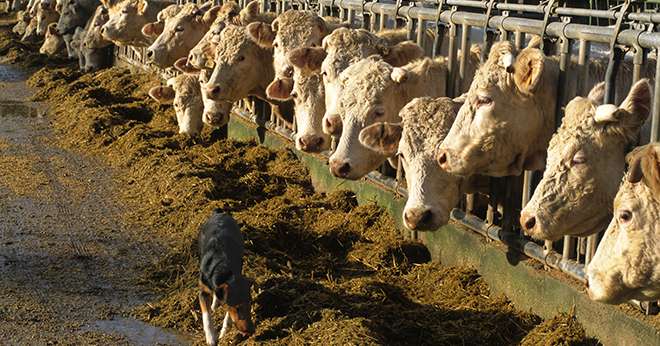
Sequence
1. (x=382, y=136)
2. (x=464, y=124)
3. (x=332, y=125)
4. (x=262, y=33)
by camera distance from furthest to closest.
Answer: (x=262, y=33)
(x=332, y=125)
(x=382, y=136)
(x=464, y=124)

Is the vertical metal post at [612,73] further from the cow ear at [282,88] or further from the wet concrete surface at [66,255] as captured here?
the cow ear at [282,88]

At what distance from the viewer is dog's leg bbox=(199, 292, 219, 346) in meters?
6.90

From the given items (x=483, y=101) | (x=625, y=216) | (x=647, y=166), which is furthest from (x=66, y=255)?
(x=647, y=166)

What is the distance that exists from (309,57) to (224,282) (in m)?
2.71

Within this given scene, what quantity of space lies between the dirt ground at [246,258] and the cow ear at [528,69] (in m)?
1.35

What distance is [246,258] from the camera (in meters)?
8.30

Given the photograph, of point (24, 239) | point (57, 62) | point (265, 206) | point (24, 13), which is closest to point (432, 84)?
point (265, 206)

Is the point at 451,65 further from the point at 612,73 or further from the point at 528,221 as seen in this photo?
the point at 528,221

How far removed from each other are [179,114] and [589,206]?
9032 millimetres

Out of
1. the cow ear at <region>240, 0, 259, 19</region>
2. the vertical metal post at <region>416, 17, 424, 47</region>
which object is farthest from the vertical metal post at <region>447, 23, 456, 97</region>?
the cow ear at <region>240, 0, 259, 19</region>

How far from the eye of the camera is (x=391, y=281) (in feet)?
26.4

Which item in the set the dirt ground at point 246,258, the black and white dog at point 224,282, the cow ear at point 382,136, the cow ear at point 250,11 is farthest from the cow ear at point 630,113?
the cow ear at point 250,11

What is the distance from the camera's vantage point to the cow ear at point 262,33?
10961 millimetres

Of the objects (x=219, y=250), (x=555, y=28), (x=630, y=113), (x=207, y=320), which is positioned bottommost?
(x=207, y=320)
